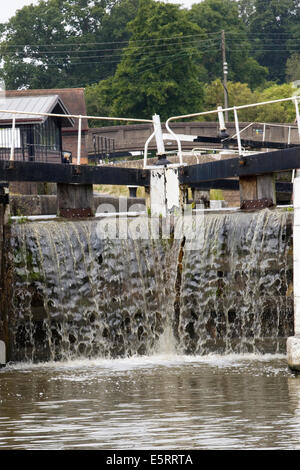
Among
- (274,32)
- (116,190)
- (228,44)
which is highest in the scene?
(274,32)

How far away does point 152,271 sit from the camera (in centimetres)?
1805

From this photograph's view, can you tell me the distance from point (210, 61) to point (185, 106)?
68.2ft

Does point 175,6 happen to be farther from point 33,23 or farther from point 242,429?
point 242,429

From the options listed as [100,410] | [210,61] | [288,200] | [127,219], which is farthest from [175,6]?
[100,410]

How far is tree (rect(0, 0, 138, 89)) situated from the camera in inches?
3206

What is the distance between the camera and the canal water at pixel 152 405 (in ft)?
31.9

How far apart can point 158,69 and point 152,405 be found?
189 ft

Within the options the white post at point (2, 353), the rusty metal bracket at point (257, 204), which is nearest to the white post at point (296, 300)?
the rusty metal bracket at point (257, 204)

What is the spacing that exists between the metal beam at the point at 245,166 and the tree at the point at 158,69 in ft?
146

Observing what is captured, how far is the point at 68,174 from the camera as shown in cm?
1878

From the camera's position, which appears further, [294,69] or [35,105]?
[294,69]

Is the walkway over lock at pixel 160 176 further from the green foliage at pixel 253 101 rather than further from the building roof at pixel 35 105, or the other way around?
the green foliage at pixel 253 101

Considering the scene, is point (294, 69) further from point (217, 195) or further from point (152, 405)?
point (152, 405)

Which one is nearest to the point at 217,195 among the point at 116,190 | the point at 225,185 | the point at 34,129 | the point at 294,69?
the point at 116,190
